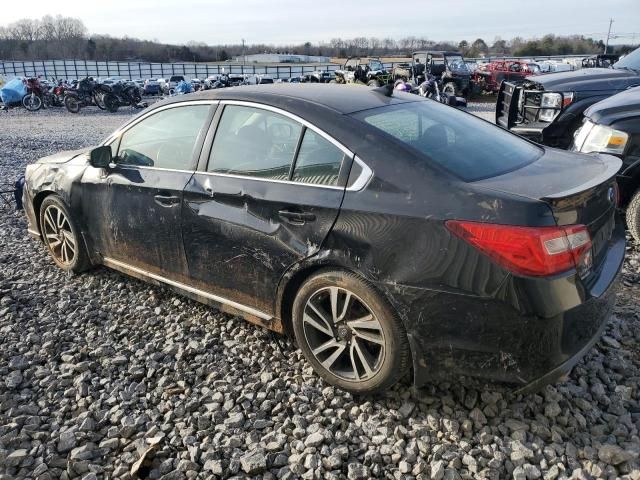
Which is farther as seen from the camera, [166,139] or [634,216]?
[634,216]

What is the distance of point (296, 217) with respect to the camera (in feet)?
9.11

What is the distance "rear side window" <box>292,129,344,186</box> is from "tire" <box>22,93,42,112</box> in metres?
23.9

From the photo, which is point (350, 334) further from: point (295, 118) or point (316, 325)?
point (295, 118)

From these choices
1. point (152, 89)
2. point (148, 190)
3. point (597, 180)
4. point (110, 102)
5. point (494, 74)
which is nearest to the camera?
point (597, 180)

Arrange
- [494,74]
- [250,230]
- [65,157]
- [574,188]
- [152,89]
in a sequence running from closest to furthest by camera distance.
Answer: [574,188] < [250,230] < [65,157] < [494,74] < [152,89]

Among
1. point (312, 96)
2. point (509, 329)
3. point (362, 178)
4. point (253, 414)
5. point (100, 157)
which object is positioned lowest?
point (253, 414)

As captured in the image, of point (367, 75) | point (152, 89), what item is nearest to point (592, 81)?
point (367, 75)

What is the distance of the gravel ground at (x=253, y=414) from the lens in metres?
2.40

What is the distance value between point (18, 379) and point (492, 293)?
2715mm

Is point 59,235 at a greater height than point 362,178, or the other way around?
point 362,178

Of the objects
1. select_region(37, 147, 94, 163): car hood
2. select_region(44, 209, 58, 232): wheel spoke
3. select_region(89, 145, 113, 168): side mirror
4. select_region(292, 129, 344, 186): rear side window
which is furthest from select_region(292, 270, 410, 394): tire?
select_region(44, 209, 58, 232): wheel spoke

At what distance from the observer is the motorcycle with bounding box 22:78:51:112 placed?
74.9 ft

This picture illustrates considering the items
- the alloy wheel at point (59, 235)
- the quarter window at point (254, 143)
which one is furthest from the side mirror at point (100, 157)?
the quarter window at point (254, 143)

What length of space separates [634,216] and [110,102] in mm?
22172
